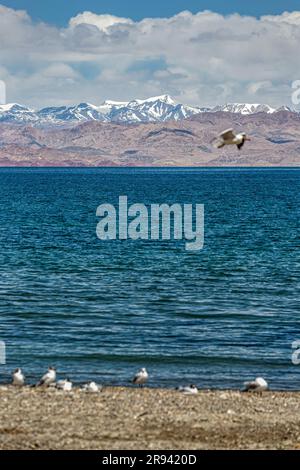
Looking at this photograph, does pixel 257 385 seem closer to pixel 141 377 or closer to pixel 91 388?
pixel 141 377

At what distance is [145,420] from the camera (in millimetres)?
20703

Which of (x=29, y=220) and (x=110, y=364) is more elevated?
(x=29, y=220)

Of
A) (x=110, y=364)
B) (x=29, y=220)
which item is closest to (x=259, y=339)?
(x=110, y=364)

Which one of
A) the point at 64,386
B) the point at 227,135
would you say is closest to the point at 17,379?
the point at 64,386

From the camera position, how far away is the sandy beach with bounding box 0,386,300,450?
18.8 m

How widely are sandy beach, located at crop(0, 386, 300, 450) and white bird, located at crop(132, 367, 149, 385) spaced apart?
181 centimetres

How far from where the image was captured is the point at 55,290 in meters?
44.8

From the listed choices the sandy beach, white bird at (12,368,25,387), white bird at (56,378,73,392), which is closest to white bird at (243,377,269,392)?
the sandy beach

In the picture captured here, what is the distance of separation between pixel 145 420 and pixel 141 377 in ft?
19.8

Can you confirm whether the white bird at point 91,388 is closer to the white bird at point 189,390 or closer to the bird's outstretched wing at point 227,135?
the white bird at point 189,390

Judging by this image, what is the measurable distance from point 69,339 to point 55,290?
11.3 meters

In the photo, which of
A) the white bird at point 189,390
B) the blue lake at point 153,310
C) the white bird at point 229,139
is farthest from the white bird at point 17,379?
the white bird at point 229,139

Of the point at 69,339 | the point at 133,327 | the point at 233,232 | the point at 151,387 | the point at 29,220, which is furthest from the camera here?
the point at 29,220
